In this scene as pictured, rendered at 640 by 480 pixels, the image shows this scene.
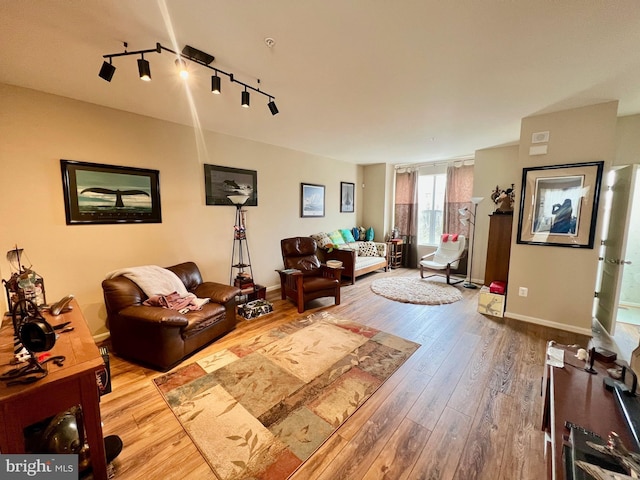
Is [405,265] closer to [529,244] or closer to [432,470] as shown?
[529,244]

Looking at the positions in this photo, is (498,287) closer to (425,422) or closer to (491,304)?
(491,304)

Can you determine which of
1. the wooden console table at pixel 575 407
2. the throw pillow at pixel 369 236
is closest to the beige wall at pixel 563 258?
the wooden console table at pixel 575 407

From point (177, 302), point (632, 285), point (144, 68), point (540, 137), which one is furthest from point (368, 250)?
point (144, 68)

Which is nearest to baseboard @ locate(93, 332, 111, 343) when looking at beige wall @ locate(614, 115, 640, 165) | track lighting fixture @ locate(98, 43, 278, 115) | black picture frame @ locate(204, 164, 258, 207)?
black picture frame @ locate(204, 164, 258, 207)

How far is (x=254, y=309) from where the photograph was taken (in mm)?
3486

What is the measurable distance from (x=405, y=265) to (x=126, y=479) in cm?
606

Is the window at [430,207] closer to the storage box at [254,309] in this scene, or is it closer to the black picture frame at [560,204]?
the black picture frame at [560,204]

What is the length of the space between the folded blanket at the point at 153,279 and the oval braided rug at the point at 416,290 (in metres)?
3.10

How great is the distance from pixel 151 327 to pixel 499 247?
4415mm

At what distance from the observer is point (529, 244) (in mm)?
3252

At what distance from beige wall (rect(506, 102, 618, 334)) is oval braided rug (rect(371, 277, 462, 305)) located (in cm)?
97

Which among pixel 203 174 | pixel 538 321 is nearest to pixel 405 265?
pixel 538 321

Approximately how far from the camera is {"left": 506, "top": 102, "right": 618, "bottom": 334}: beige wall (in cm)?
277

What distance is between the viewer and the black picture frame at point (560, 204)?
2.85 m
